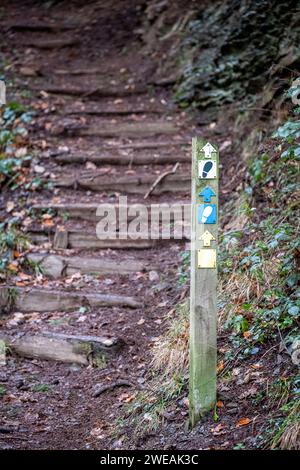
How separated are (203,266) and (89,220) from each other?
333 cm

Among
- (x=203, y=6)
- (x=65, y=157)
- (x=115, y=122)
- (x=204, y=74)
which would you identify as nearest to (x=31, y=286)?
(x=65, y=157)

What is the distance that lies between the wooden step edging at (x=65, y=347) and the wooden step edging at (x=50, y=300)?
0.48m

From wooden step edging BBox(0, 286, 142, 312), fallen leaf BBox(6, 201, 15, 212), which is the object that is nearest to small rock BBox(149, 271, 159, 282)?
wooden step edging BBox(0, 286, 142, 312)

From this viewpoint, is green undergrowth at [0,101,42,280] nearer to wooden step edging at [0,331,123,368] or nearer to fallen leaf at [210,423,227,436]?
wooden step edging at [0,331,123,368]

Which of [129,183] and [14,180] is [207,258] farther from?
[14,180]

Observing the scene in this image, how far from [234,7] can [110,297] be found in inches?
193

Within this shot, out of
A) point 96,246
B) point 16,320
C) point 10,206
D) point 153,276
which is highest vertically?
point 10,206

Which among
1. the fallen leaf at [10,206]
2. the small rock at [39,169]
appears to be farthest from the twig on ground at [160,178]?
the fallen leaf at [10,206]

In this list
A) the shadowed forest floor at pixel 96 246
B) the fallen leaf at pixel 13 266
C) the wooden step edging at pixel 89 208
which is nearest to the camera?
the shadowed forest floor at pixel 96 246

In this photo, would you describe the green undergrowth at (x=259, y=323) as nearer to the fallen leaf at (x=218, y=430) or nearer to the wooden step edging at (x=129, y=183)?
the fallen leaf at (x=218, y=430)

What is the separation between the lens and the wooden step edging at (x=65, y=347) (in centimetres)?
491

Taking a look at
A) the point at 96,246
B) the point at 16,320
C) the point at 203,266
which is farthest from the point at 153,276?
the point at 203,266

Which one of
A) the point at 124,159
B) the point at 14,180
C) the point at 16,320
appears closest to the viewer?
the point at 16,320

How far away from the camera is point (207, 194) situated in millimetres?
3535
